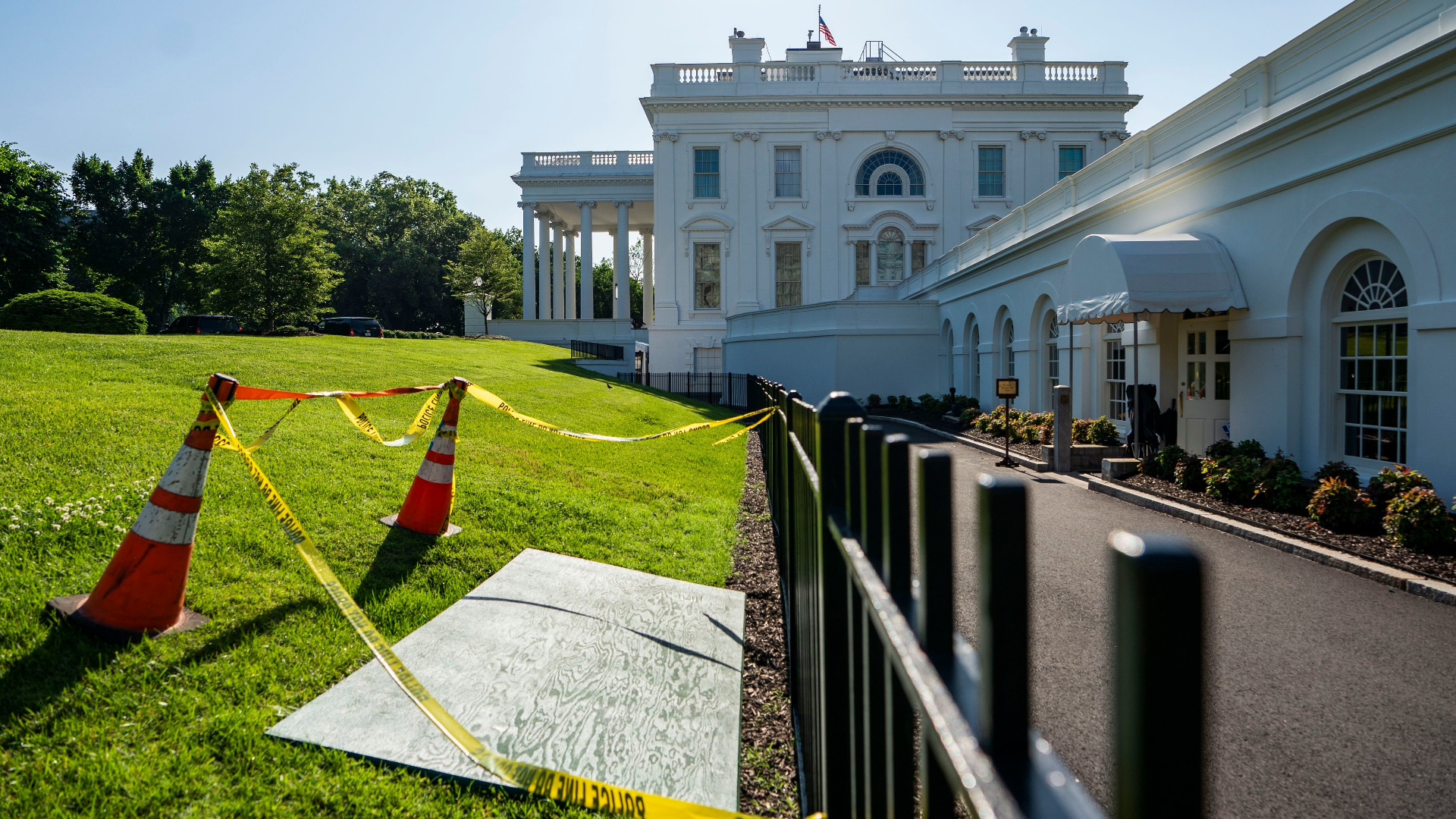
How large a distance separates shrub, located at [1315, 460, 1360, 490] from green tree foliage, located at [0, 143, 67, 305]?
52.4 metres

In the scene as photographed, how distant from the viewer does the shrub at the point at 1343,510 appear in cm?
908

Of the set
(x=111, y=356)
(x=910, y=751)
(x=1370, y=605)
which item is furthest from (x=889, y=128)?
(x=910, y=751)

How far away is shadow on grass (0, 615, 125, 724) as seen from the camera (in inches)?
136

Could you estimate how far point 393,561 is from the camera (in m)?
5.79

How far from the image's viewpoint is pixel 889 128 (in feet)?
138

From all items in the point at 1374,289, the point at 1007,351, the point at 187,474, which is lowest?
the point at 187,474

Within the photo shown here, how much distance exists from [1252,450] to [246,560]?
41.8 ft

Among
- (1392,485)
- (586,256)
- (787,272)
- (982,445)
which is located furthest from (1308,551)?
(586,256)

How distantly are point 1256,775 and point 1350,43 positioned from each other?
449 inches

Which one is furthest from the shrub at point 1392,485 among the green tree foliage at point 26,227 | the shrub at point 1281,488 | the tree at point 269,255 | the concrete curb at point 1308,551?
the green tree foliage at point 26,227

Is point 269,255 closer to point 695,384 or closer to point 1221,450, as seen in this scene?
point 695,384

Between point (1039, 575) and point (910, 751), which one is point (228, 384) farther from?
point (1039, 575)

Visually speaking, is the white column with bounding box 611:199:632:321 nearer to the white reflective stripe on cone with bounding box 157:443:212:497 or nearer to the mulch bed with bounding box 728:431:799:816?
the mulch bed with bounding box 728:431:799:816

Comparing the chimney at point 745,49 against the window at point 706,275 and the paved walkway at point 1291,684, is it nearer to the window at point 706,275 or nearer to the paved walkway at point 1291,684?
the window at point 706,275
